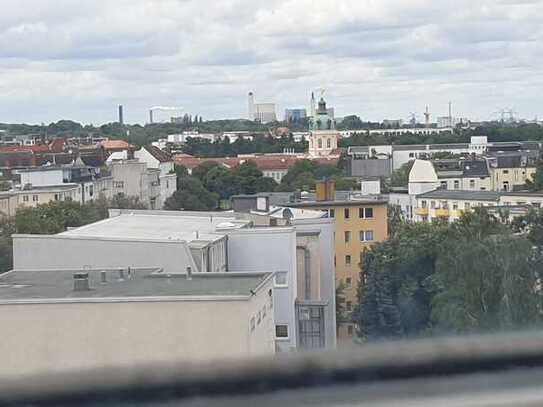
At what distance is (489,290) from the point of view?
10438 mm

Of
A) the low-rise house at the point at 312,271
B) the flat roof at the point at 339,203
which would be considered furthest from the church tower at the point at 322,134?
the low-rise house at the point at 312,271

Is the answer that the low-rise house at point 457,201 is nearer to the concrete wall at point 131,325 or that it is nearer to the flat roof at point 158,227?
the flat roof at point 158,227

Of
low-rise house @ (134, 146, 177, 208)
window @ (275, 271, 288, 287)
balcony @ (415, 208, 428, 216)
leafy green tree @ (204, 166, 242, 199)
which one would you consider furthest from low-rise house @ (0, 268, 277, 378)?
leafy green tree @ (204, 166, 242, 199)

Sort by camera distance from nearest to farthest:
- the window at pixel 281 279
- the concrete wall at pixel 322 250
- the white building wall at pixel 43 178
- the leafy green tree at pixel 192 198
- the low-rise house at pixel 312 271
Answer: the low-rise house at pixel 312 271, the window at pixel 281 279, the concrete wall at pixel 322 250, the white building wall at pixel 43 178, the leafy green tree at pixel 192 198

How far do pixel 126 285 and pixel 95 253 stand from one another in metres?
3.70

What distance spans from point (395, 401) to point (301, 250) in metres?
16.1

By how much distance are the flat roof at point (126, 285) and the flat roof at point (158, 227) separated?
2.80m

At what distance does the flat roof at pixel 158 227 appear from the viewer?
1498cm

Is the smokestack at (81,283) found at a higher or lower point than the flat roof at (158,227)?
higher

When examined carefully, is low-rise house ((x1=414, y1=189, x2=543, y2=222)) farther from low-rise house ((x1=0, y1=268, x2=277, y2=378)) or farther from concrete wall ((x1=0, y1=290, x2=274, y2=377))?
concrete wall ((x1=0, y1=290, x2=274, y2=377))

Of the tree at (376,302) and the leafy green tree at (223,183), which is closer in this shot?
the tree at (376,302)

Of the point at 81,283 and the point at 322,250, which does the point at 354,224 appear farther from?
the point at 81,283

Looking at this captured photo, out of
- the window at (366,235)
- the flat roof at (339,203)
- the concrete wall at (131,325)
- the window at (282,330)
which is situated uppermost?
the concrete wall at (131,325)

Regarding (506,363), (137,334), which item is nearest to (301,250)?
(137,334)
